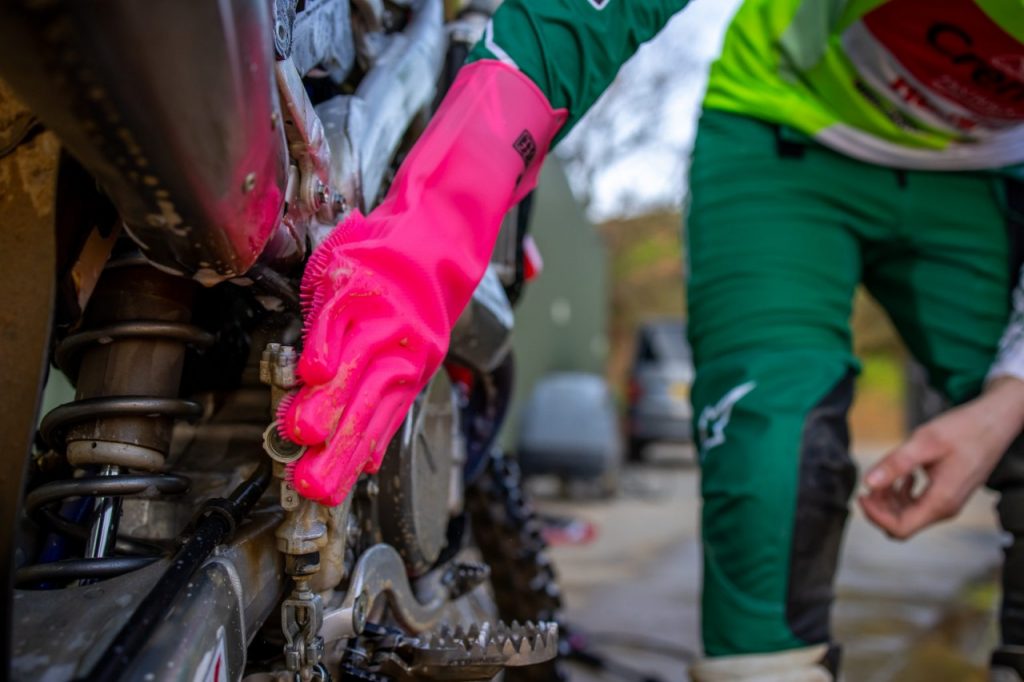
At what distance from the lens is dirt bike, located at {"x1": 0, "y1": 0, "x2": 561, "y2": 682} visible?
475mm

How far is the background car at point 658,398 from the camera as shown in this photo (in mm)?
7906

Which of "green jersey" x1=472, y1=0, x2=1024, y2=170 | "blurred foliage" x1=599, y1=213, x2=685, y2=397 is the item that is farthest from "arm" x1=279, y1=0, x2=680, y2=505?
"blurred foliage" x1=599, y1=213, x2=685, y2=397

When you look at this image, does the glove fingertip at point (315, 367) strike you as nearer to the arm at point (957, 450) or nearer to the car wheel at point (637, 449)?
the arm at point (957, 450)

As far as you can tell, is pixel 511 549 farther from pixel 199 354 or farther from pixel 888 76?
pixel 888 76

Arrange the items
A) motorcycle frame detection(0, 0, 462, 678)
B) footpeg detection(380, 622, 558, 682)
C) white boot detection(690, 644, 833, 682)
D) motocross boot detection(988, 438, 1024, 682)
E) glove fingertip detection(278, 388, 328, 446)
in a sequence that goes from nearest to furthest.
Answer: motorcycle frame detection(0, 0, 462, 678)
glove fingertip detection(278, 388, 328, 446)
footpeg detection(380, 622, 558, 682)
white boot detection(690, 644, 833, 682)
motocross boot detection(988, 438, 1024, 682)

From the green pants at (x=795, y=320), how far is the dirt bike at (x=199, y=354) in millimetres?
329

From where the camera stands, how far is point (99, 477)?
0.65 meters

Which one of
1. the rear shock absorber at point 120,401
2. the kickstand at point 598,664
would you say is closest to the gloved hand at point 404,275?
the rear shock absorber at point 120,401

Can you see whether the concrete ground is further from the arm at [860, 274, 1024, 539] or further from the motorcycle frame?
the motorcycle frame

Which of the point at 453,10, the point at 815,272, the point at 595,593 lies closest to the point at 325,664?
the point at 815,272

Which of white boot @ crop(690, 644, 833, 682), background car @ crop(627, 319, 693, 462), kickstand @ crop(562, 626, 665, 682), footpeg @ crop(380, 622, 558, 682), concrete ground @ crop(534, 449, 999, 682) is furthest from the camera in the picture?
background car @ crop(627, 319, 693, 462)

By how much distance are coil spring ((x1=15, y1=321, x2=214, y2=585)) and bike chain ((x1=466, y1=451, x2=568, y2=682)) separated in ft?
2.49

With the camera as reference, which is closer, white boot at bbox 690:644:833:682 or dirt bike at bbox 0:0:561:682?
dirt bike at bbox 0:0:561:682

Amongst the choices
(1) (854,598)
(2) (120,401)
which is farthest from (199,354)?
(1) (854,598)
